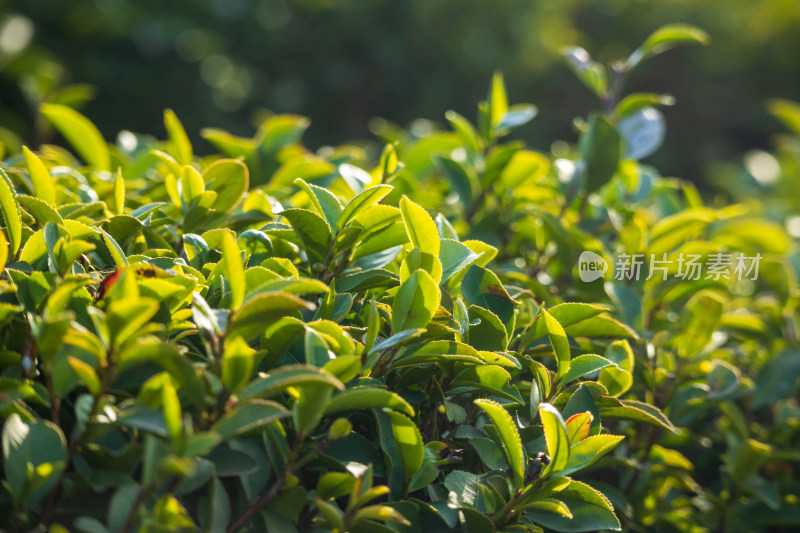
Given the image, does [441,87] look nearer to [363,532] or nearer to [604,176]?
[604,176]

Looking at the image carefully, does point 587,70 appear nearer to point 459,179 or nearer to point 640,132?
point 640,132

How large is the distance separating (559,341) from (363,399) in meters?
0.35

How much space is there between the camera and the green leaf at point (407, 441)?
3.34ft

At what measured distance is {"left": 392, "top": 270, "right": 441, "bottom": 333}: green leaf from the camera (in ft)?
3.39

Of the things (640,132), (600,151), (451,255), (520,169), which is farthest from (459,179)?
(451,255)

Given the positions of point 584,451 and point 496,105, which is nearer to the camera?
point 584,451

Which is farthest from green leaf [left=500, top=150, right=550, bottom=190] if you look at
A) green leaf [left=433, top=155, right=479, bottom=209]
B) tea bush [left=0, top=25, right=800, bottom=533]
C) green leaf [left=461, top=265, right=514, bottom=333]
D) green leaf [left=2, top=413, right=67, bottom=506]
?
green leaf [left=2, top=413, right=67, bottom=506]

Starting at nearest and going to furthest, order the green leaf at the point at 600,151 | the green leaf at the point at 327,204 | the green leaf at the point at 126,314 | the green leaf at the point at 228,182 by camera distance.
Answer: the green leaf at the point at 126,314, the green leaf at the point at 327,204, the green leaf at the point at 228,182, the green leaf at the point at 600,151

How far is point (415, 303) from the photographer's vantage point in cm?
104

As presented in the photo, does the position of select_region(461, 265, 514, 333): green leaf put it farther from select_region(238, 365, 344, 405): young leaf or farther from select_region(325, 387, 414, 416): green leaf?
select_region(238, 365, 344, 405): young leaf

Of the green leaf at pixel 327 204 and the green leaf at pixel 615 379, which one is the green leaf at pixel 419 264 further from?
the green leaf at pixel 615 379

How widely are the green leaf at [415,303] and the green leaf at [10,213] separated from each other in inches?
21.9

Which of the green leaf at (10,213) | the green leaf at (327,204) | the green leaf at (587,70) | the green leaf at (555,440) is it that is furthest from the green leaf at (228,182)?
the green leaf at (587,70)

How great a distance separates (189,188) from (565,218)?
88cm
